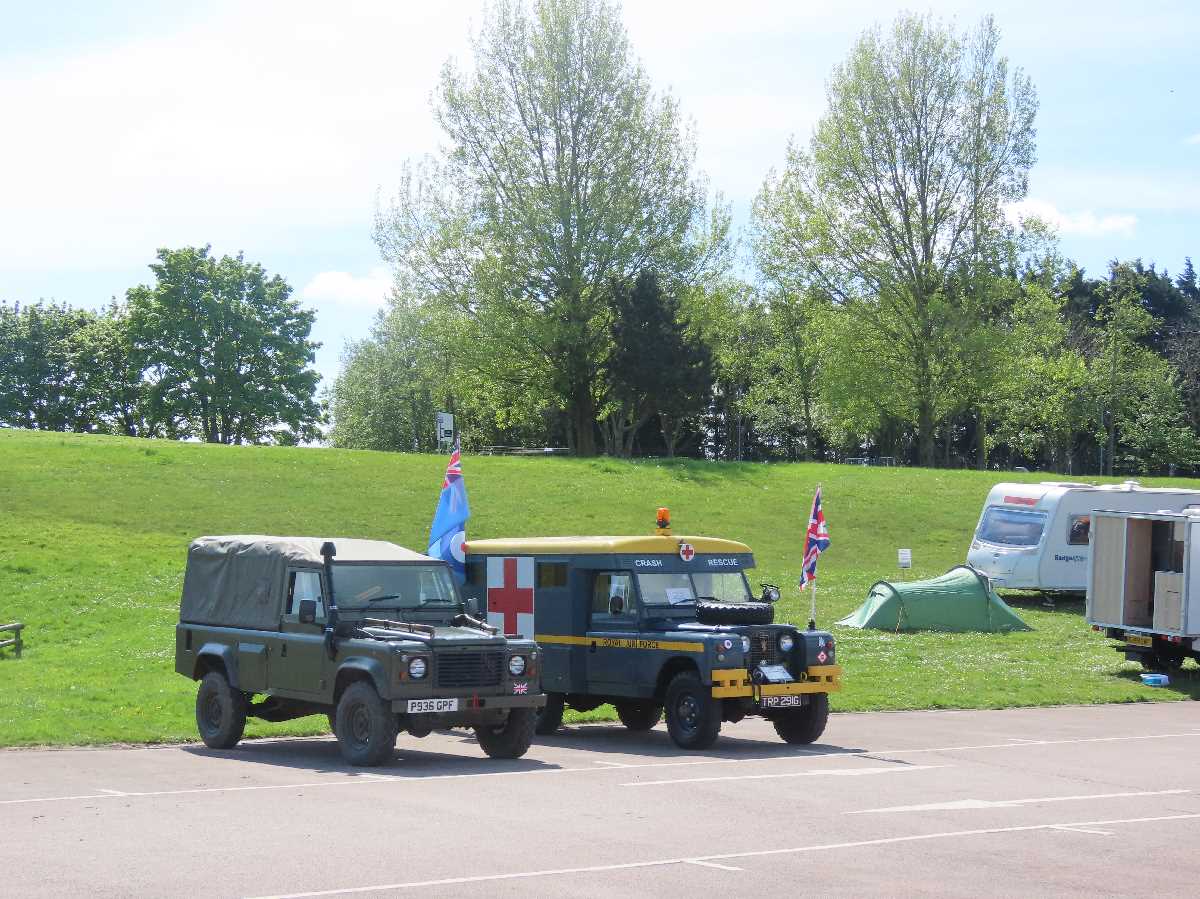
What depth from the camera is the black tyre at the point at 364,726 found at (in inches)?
564

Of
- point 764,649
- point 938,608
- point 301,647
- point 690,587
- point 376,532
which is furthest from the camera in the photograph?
point 376,532

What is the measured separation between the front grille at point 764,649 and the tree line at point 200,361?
66587mm

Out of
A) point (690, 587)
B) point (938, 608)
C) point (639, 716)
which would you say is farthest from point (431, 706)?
point (938, 608)

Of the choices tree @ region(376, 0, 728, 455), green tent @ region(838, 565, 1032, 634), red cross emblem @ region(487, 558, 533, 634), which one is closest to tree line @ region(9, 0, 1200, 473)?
tree @ region(376, 0, 728, 455)

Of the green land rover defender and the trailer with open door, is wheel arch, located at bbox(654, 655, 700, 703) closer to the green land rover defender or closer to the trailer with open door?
the green land rover defender

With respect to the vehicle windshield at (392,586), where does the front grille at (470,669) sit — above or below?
below

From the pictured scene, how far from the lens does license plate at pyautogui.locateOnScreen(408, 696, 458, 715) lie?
1431cm

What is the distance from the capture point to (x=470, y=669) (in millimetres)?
14844

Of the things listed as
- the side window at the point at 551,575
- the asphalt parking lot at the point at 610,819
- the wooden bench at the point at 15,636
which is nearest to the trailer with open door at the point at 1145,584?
the asphalt parking lot at the point at 610,819

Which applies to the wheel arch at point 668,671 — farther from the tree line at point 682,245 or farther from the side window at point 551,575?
the tree line at point 682,245

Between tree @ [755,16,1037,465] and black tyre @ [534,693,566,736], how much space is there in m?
44.8

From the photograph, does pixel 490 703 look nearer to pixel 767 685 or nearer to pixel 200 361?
pixel 767 685

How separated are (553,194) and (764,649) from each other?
43.3 meters

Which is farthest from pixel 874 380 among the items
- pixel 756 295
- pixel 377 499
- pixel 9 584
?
pixel 9 584
